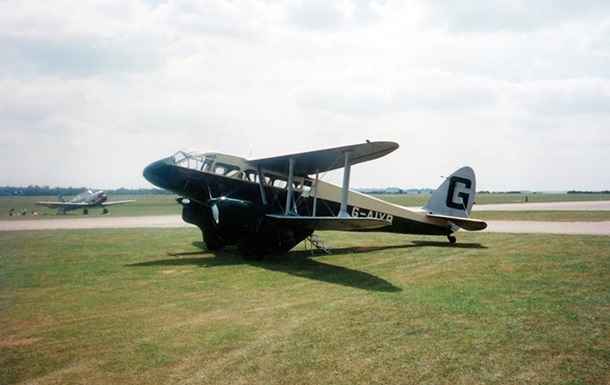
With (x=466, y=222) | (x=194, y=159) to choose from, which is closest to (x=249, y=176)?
(x=194, y=159)

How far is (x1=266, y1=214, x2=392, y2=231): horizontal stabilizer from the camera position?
432 inches

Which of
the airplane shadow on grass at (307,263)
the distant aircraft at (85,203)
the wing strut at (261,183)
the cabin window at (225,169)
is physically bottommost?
the airplane shadow on grass at (307,263)

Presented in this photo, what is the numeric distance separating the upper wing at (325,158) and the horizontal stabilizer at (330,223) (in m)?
1.93

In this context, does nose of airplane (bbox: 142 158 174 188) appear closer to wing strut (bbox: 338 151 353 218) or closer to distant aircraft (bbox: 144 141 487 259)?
distant aircraft (bbox: 144 141 487 259)

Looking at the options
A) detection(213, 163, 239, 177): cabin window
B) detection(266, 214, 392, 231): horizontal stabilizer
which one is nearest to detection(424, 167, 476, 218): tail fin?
detection(266, 214, 392, 231): horizontal stabilizer

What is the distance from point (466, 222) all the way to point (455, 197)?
1.76 metres

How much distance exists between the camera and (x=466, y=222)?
16266 mm

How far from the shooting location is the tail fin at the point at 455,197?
17.6 m

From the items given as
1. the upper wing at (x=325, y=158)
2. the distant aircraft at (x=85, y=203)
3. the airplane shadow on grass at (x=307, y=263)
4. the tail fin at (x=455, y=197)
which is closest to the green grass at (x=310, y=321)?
the airplane shadow on grass at (x=307, y=263)

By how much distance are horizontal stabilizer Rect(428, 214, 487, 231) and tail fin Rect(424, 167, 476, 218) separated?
1.72 feet

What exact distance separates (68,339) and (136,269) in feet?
19.5

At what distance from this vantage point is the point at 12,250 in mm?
15859

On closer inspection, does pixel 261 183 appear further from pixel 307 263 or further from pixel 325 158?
pixel 307 263

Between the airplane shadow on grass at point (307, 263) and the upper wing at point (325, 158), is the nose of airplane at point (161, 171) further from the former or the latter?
the upper wing at point (325, 158)
